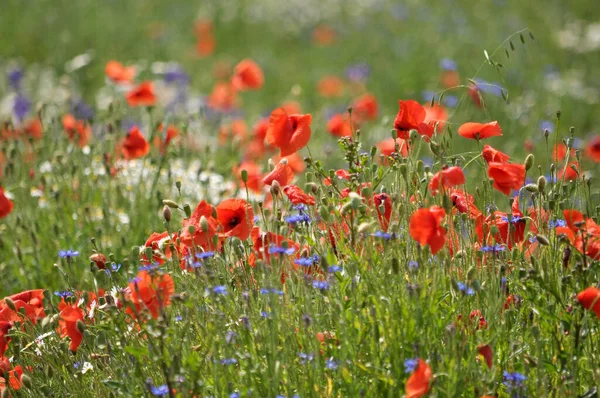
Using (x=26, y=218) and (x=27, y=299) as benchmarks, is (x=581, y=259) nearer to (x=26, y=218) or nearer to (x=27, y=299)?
(x=27, y=299)

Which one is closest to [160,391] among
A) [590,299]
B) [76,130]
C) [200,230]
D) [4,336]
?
[200,230]

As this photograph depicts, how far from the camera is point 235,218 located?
9.20ft

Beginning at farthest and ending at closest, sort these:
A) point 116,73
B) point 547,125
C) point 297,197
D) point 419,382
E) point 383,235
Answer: point 547,125 → point 116,73 → point 297,197 → point 383,235 → point 419,382

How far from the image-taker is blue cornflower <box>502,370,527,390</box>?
2154 millimetres

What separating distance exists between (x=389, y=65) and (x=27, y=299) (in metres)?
6.22

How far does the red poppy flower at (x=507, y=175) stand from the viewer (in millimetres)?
2457

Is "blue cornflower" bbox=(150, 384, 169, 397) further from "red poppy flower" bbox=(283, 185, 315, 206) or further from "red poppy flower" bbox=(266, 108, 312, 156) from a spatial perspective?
"red poppy flower" bbox=(266, 108, 312, 156)

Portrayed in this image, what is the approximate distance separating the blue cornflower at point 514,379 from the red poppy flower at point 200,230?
3.07 ft

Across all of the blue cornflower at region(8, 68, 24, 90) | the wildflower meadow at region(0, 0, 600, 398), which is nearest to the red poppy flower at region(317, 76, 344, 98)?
the blue cornflower at region(8, 68, 24, 90)

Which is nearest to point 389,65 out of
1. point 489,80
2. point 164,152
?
point 489,80

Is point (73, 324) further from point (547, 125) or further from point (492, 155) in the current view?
point (547, 125)

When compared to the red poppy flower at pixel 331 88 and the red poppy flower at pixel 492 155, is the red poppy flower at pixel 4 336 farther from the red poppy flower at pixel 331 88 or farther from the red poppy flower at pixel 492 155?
the red poppy flower at pixel 331 88

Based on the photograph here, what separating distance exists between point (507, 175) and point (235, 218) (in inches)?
34.7

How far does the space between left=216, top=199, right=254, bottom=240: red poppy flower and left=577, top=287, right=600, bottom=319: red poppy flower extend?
3.40 ft
